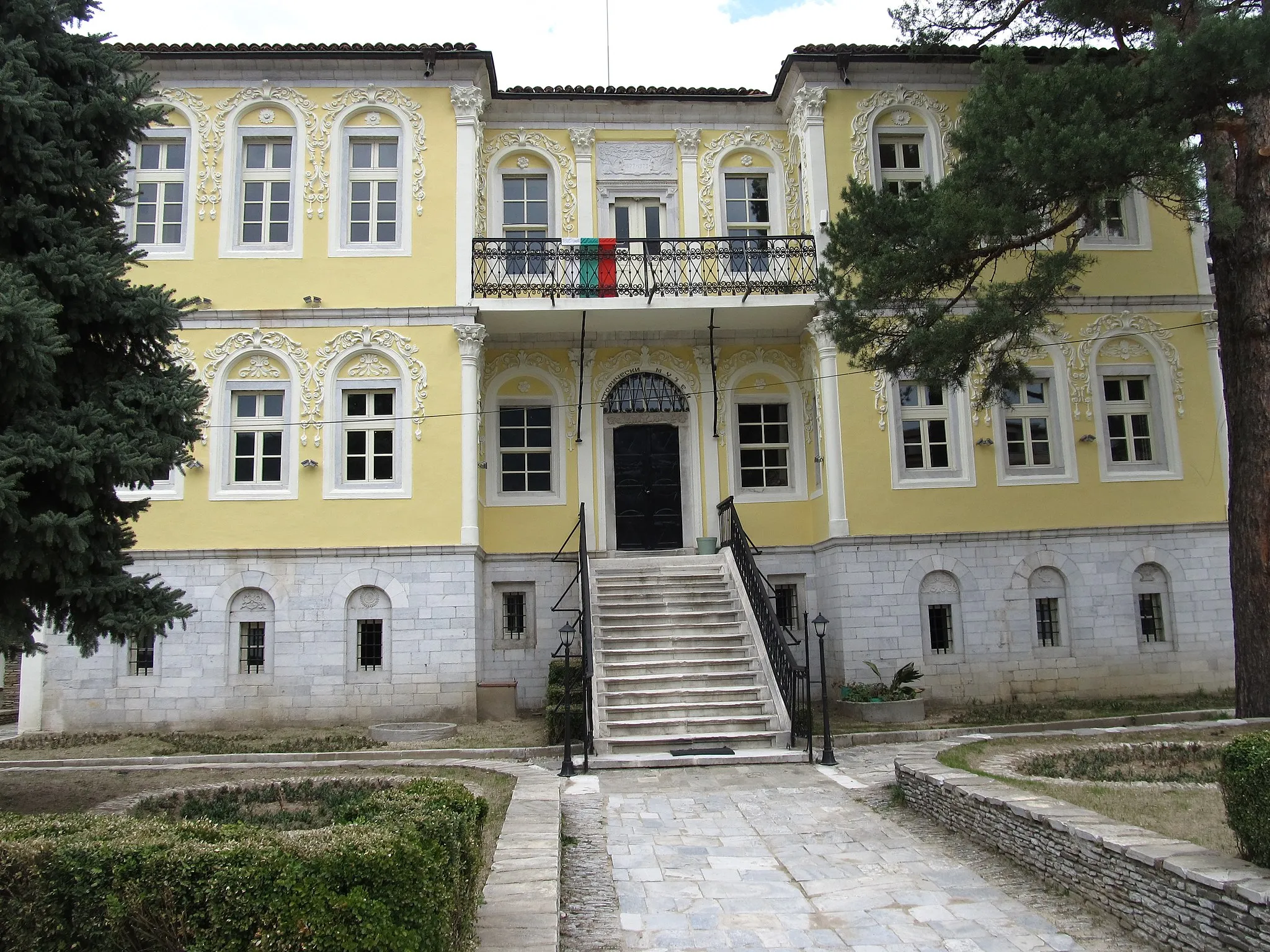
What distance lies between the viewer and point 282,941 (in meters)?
4.27

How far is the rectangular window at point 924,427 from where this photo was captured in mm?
16703

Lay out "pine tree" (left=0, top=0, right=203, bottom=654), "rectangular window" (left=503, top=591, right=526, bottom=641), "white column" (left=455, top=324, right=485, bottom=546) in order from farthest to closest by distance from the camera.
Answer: "rectangular window" (left=503, top=591, right=526, bottom=641), "white column" (left=455, top=324, right=485, bottom=546), "pine tree" (left=0, top=0, right=203, bottom=654)

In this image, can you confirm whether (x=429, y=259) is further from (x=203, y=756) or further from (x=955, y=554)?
(x=955, y=554)

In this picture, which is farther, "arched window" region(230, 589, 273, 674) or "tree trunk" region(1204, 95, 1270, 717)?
"arched window" region(230, 589, 273, 674)

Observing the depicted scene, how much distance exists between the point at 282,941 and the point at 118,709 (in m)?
12.6

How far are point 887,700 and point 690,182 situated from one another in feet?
30.8

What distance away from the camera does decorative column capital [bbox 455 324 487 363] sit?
16141 millimetres

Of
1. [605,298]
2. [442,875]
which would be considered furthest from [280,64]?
[442,875]

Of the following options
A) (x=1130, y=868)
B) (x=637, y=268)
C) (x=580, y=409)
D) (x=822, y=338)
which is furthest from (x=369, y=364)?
(x=1130, y=868)

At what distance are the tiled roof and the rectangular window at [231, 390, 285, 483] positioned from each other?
5.50 meters

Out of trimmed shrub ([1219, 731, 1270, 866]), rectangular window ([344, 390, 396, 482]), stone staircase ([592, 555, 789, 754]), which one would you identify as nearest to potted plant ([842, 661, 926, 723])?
stone staircase ([592, 555, 789, 754])

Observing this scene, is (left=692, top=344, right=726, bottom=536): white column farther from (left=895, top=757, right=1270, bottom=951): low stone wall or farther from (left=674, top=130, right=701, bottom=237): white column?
(left=895, top=757, right=1270, bottom=951): low stone wall

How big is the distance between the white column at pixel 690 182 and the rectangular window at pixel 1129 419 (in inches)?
294

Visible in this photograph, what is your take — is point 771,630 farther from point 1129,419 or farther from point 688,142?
point 688,142
